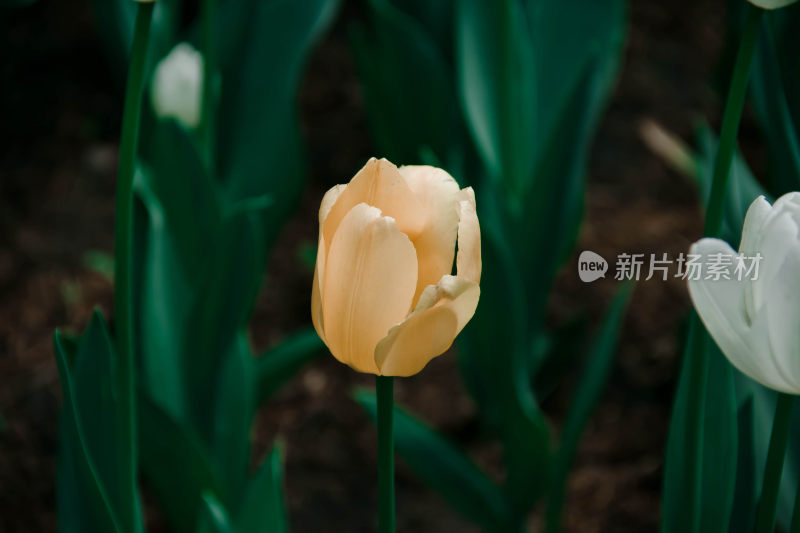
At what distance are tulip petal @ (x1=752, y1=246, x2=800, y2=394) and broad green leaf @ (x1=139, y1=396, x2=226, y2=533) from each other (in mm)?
675

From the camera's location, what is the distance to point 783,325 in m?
0.46

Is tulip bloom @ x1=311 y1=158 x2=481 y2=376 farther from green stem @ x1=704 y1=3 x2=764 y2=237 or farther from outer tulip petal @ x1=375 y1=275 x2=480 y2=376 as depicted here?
green stem @ x1=704 y1=3 x2=764 y2=237

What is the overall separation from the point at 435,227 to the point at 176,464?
2.17 feet

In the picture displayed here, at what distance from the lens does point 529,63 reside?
129 centimetres

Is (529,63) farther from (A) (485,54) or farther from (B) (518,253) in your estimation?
(B) (518,253)

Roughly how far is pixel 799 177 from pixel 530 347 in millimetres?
577

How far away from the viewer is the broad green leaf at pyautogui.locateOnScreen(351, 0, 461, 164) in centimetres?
138

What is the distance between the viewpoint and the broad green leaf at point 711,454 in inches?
27.3

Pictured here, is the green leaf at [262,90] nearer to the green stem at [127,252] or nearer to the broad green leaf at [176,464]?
the broad green leaf at [176,464]

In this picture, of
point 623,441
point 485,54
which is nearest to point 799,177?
point 485,54

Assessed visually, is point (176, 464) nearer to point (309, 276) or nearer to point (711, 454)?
point (711, 454)

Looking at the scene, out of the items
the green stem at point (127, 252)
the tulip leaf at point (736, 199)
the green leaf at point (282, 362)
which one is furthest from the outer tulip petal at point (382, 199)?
the green leaf at point (282, 362)

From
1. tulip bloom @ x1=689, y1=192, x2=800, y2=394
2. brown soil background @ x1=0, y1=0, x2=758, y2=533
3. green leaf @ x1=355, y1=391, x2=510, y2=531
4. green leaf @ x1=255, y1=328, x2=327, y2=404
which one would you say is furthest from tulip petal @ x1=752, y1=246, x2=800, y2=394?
brown soil background @ x1=0, y1=0, x2=758, y2=533

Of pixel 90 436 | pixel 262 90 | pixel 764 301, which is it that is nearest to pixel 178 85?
pixel 262 90
